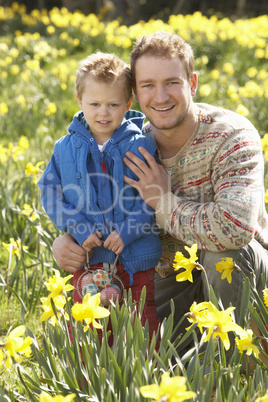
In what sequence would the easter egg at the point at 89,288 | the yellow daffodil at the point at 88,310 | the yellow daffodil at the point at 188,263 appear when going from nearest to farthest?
1. the yellow daffodil at the point at 88,310
2. the yellow daffodil at the point at 188,263
3. the easter egg at the point at 89,288

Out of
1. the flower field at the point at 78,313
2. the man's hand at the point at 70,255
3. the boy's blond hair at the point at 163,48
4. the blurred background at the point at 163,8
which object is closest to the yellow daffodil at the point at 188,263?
the flower field at the point at 78,313

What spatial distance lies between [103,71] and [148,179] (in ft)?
1.61

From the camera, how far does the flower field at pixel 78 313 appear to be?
1459 millimetres

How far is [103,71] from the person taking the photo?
211 centimetres

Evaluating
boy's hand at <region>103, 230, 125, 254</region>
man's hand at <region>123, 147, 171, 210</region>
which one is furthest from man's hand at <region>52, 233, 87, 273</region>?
→ man's hand at <region>123, 147, 171, 210</region>

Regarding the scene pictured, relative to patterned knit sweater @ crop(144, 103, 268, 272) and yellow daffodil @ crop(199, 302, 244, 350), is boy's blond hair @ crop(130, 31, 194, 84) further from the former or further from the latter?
yellow daffodil @ crop(199, 302, 244, 350)

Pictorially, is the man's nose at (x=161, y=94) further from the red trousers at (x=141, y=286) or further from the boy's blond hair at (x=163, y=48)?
the red trousers at (x=141, y=286)

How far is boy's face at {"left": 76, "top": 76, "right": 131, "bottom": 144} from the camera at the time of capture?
6.98 feet

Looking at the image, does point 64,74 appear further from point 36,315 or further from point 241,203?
point 241,203

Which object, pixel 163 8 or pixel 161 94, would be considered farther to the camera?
pixel 163 8

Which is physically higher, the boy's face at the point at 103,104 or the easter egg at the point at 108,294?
the boy's face at the point at 103,104

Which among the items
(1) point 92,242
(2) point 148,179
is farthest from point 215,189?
(1) point 92,242

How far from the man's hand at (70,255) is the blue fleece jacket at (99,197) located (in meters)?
0.05

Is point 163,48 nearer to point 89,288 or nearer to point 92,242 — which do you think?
point 92,242
